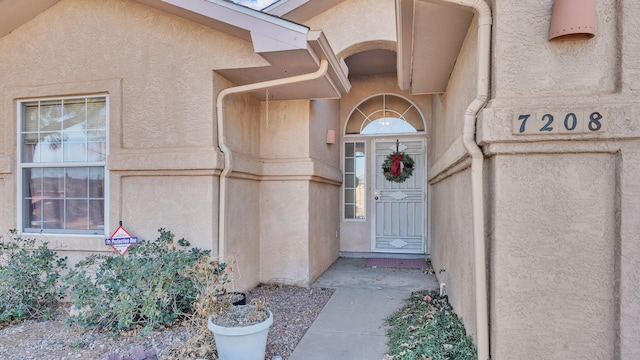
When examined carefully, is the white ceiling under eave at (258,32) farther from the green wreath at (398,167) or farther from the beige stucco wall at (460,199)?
the green wreath at (398,167)

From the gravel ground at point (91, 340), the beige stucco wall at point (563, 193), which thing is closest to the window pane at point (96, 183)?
the gravel ground at point (91, 340)

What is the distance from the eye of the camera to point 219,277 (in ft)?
12.5

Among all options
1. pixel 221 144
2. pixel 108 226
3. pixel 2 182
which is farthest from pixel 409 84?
Result: pixel 2 182

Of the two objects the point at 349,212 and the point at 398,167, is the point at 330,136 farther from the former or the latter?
the point at 349,212

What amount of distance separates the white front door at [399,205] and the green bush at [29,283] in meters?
5.70

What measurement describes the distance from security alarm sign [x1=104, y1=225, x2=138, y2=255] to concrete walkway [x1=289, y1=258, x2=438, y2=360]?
236cm

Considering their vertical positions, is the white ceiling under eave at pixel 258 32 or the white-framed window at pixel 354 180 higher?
the white ceiling under eave at pixel 258 32

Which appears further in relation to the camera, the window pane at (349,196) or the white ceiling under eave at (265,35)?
the window pane at (349,196)

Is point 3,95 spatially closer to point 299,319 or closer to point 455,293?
point 299,319

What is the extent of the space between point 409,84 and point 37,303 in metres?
5.30

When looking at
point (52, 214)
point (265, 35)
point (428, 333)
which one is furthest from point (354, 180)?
point (52, 214)

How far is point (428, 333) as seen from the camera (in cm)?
330

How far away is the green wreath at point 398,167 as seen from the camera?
7.61 meters

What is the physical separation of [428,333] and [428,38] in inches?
109
